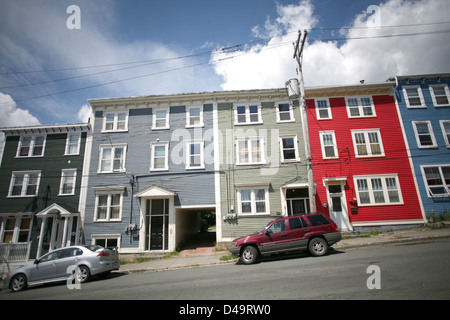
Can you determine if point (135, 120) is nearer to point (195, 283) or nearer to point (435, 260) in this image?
point (195, 283)

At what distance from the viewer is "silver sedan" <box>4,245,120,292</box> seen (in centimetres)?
918

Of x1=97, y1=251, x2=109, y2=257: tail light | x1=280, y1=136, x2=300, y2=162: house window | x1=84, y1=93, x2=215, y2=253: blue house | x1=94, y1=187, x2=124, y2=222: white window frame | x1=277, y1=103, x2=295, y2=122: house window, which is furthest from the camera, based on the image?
x1=277, y1=103, x2=295, y2=122: house window

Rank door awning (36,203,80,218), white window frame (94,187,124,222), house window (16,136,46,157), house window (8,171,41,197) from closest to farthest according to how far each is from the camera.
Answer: door awning (36,203,80,218) → white window frame (94,187,124,222) → house window (8,171,41,197) → house window (16,136,46,157)

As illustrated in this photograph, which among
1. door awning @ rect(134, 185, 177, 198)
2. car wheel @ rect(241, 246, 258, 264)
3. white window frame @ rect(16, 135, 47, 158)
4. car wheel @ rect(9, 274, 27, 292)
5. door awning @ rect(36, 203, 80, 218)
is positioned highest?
white window frame @ rect(16, 135, 47, 158)

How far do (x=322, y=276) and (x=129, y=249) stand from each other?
42.0 feet

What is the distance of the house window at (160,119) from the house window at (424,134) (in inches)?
729

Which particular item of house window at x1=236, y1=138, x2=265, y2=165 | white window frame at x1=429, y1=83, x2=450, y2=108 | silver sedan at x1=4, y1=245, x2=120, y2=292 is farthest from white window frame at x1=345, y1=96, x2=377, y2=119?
silver sedan at x1=4, y1=245, x2=120, y2=292

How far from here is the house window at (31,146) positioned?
16.8 meters

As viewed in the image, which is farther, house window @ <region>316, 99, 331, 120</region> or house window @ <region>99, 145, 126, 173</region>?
house window @ <region>316, 99, 331, 120</region>

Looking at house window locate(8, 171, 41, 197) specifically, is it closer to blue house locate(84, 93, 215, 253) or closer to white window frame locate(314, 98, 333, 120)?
blue house locate(84, 93, 215, 253)

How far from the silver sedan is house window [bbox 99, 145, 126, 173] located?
24.3 feet

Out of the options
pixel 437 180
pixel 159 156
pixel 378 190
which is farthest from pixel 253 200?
pixel 437 180
